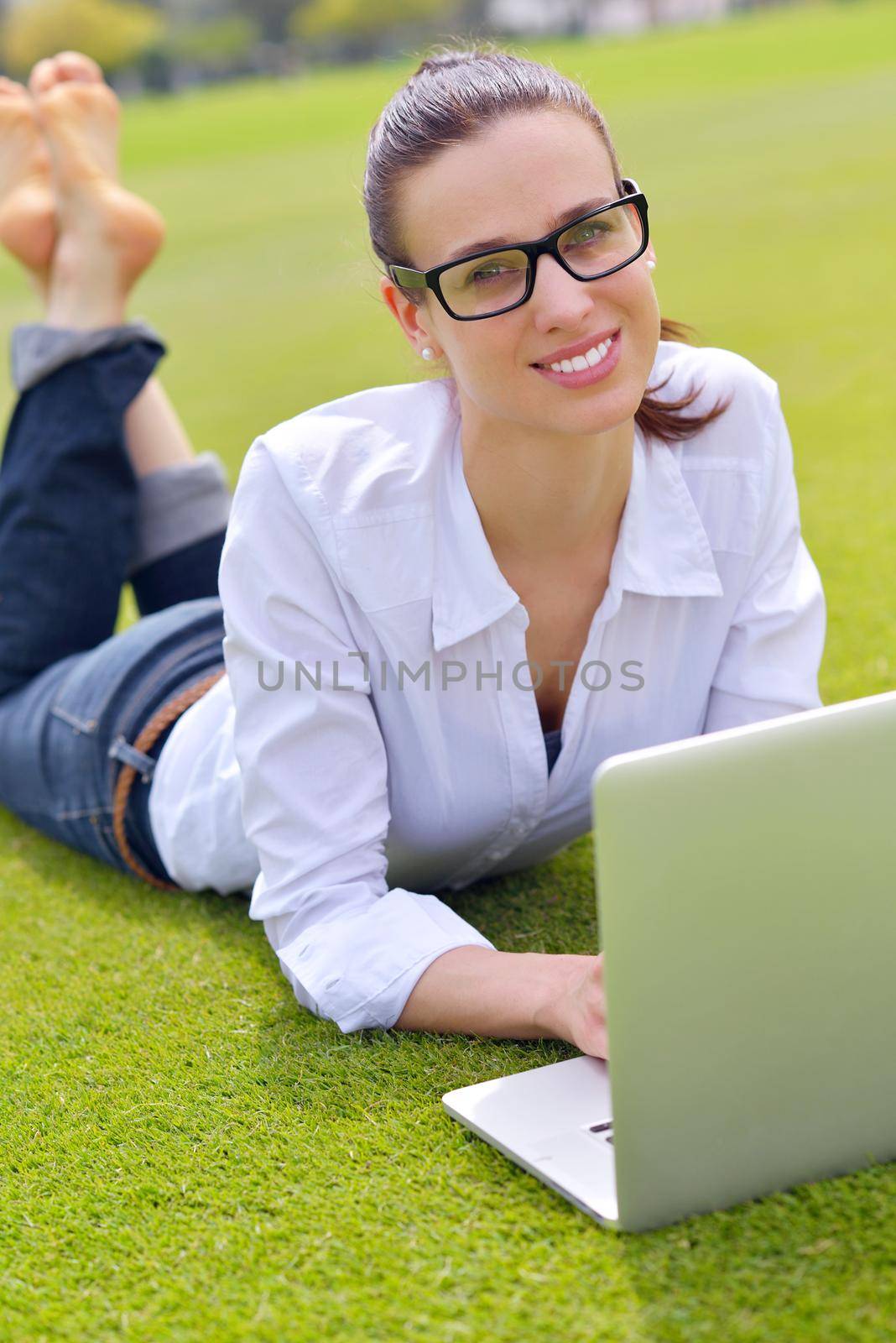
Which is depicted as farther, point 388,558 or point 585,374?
point 388,558

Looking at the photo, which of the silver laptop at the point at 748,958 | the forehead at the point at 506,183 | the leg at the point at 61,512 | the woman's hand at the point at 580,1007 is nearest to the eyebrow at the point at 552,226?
the forehead at the point at 506,183

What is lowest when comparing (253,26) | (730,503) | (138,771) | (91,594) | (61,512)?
(253,26)

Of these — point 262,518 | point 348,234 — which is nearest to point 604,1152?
point 262,518

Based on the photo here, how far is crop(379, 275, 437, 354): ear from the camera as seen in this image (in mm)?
2072

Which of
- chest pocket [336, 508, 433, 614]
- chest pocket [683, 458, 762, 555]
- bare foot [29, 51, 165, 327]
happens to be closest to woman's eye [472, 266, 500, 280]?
chest pocket [336, 508, 433, 614]

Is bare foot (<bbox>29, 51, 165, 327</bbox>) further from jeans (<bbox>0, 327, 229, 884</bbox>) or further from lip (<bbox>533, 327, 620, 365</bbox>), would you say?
lip (<bbox>533, 327, 620, 365</bbox>)

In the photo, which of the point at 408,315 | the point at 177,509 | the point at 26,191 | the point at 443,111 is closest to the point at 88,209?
the point at 26,191

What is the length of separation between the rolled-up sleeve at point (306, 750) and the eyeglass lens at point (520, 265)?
0.33 meters

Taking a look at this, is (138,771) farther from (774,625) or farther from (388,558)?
(774,625)

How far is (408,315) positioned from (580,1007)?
0.95 metres

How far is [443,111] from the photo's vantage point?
6.34ft

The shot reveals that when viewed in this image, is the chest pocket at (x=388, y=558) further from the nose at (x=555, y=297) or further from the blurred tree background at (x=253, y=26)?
the blurred tree background at (x=253, y=26)

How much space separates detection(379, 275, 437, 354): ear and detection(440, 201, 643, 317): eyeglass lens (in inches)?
5.2

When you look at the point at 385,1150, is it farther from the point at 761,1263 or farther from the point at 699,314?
the point at 699,314
